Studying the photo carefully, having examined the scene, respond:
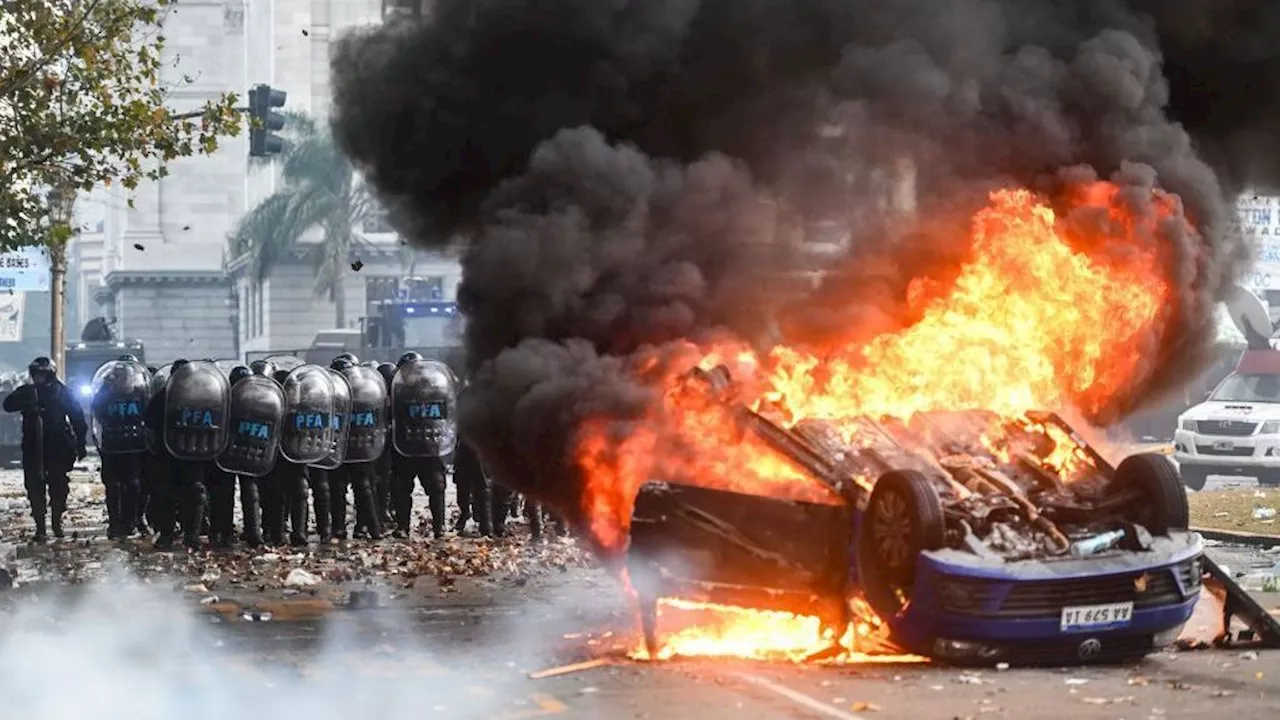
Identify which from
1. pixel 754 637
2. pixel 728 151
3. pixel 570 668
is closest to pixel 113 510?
pixel 728 151

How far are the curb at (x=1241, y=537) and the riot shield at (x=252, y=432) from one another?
29.3 feet

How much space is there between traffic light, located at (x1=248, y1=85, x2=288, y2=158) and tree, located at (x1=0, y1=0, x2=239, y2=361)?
9.77 ft

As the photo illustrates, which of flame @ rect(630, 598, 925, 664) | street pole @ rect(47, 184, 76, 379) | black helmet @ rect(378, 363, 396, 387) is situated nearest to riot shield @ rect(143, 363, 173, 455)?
black helmet @ rect(378, 363, 396, 387)

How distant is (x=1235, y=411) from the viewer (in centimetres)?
2698

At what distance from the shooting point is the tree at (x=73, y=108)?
19922 millimetres

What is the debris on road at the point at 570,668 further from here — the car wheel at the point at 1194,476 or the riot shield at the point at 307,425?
the car wheel at the point at 1194,476

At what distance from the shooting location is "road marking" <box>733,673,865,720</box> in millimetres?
9078

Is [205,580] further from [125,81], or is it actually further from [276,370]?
[125,81]

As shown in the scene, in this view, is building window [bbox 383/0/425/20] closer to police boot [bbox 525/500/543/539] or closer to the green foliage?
the green foliage

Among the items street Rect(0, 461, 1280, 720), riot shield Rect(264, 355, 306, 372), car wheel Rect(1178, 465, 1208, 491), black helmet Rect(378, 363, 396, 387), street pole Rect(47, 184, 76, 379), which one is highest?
street pole Rect(47, 184, 76, 379)

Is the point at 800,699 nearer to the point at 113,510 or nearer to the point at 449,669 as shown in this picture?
the point at 449,669

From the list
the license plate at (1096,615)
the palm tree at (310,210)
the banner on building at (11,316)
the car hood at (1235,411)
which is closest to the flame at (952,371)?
the license plate at (1096,615)

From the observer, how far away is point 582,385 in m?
11.8

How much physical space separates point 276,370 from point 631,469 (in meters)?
9.34
